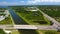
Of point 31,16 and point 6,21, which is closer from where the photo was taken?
point 6,21

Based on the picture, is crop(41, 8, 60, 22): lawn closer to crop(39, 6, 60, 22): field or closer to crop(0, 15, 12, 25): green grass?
crop(39, 6, 60, 22): field

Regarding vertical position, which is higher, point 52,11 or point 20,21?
point 52,11

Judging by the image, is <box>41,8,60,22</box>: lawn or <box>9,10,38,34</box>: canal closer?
<box>9,10,38,34</box>: canal

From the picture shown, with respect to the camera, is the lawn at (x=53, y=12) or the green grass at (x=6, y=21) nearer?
the green grass at (x=6, y=21)

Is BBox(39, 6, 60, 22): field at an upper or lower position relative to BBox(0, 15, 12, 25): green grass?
upper

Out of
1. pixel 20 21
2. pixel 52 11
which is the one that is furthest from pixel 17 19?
pixel 52 11

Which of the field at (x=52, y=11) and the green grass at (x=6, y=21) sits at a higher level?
the field at (x=52, y=11)

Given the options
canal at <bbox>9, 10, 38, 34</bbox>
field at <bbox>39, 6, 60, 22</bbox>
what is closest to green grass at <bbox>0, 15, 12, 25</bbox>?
canal at <bbox>9, 10, 38, 34</bbox>

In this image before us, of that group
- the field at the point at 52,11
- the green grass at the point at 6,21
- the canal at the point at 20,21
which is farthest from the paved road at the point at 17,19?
the field at the point at 52,11

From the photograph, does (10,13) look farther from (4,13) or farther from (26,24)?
(26,24)

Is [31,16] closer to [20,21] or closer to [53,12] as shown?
[20,21]

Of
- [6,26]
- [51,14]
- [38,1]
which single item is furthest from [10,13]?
[51,14]

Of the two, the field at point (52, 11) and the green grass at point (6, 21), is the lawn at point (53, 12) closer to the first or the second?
the field at point (52, 11)
